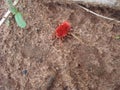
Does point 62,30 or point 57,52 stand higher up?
point 62,30

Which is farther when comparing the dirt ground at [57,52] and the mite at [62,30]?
the mite at [62,30]

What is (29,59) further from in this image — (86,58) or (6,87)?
(86,58)

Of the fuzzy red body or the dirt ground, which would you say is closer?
the dirt ground

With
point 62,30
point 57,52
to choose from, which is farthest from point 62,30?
point 57,52

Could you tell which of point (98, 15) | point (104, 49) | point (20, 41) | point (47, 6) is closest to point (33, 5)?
point (47, 6)

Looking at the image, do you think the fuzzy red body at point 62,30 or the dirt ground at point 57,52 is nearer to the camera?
the dirt ground at point 57,52

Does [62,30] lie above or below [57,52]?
above

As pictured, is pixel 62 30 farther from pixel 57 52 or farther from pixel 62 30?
pixel 57 52

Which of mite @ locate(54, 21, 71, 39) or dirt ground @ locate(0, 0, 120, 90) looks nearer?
dirt ground @ locate(0, 0, 120, 90)
